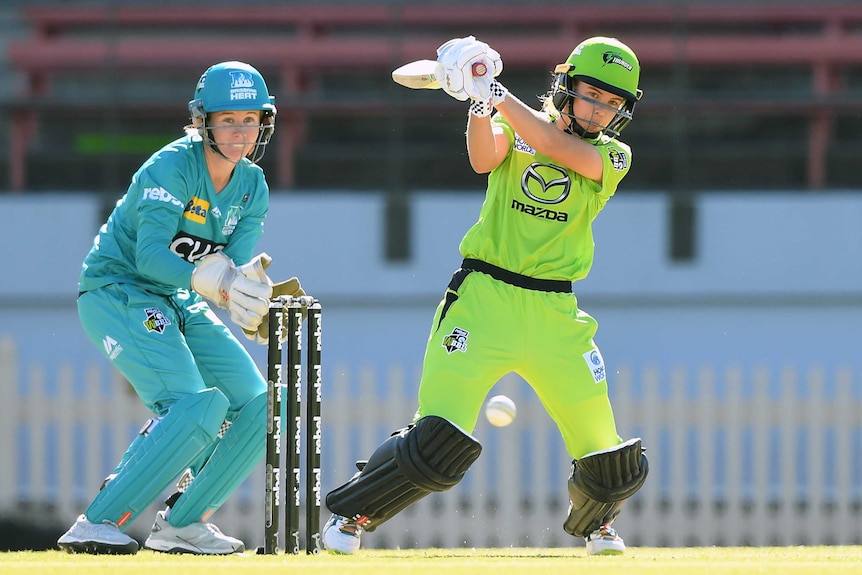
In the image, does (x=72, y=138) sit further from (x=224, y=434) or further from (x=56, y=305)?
(x=224, y=434)

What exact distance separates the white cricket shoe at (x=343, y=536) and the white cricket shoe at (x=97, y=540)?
0.67 metres

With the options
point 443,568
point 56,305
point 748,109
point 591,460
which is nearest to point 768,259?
point 748,109

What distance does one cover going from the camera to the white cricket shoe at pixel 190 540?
212 inches

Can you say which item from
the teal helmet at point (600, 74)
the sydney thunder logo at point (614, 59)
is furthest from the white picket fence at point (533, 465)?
the sydney thunder logo at point (614, 59)

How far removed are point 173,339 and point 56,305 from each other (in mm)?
7916

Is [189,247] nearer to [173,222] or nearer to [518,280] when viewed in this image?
[173,222]

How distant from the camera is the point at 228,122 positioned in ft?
17.3

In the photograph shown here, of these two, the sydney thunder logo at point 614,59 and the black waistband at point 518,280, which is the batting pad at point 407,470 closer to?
the black waistband at point 518,280

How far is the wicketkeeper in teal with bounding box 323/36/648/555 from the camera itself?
4.95m

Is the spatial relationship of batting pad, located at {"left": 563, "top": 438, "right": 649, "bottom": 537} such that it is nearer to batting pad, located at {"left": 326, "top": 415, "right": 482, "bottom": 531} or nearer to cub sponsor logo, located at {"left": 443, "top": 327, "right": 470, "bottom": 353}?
batting pad, located at {"left": 326, "top": 415, "right": 482, "bottom": 531}

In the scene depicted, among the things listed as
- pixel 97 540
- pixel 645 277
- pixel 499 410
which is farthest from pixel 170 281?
pixel 645 277

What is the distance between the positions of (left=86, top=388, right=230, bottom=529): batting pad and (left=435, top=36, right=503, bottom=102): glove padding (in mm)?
1331

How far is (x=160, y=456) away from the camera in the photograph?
512cm

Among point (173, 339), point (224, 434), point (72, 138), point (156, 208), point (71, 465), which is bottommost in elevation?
point (71, 465)
